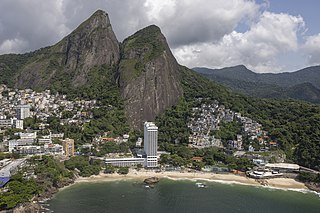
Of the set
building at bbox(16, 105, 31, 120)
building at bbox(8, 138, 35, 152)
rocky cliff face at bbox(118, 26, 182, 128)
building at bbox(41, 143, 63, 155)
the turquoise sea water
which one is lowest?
the turquoise sea water

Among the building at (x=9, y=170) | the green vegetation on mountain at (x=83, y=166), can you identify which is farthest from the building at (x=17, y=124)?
the green vegetation on mountain at (x=83, y=166)

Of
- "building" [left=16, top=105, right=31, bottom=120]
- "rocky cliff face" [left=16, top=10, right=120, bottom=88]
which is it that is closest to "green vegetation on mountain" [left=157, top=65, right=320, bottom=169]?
"rocky cliff face" [left=16, top=10, right=120, bottom=88]

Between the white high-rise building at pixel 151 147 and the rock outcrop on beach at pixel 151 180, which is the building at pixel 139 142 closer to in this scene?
the white high-rise building at pixel 151 147

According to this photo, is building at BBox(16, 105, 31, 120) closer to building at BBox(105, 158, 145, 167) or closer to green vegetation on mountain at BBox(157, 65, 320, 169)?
building at BBox(105, 158, 145, 167)

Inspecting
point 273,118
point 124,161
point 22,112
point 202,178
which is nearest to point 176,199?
point 202,178

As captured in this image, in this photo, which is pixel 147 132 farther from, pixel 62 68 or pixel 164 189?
pixel 62 68

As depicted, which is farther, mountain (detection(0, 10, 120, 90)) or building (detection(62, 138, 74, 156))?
mountain (detection(0, 10, 120, 90))

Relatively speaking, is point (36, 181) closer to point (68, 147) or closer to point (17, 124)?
point (68, 147)
